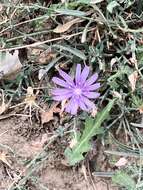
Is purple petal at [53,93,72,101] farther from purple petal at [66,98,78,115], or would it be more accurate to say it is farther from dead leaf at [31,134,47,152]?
dead leaf at [31,134,47,152]

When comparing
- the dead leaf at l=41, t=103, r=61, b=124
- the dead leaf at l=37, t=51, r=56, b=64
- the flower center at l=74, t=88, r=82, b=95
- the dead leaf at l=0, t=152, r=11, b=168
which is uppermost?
the dead leaf at l=37, t=51, r=56, b=64

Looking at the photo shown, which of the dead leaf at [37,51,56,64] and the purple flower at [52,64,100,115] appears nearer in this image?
the purple flower at [52,64,100,115]

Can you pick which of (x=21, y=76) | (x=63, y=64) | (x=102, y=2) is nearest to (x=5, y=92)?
(x=21, y=76)

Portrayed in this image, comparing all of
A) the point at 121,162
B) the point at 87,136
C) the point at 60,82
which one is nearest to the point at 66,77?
the point at 60,82

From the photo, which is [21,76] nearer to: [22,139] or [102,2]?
[22,139]

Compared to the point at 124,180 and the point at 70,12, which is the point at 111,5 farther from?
the point at 124,180

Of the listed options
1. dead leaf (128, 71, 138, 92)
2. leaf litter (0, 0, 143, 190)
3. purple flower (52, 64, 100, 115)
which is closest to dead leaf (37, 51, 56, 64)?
leaf litter (0, 0, 143, 190)
